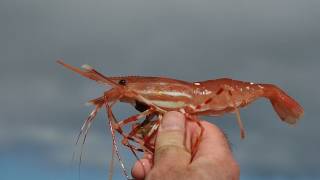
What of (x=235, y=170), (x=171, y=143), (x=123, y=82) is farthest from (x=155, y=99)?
(x=235, y=170)

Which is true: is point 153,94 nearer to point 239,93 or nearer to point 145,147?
point 145,147

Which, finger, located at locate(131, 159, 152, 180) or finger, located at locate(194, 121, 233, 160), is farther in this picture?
finger, located at locate(131, 159, 152, 180)

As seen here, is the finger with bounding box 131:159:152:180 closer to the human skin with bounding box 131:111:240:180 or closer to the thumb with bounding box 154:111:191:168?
the human skin with bounding box 131:111:240:180

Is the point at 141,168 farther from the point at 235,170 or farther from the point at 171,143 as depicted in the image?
the point at 235,170

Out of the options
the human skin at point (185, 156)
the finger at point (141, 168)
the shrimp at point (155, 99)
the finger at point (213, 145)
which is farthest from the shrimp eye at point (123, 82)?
the finger at point (213, 145)

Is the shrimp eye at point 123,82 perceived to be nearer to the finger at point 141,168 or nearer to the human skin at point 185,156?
the human skin at point 185,156

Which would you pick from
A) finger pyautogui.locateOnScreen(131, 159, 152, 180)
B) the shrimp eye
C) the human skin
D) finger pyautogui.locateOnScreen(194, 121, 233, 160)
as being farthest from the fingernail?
the shrimp eye
